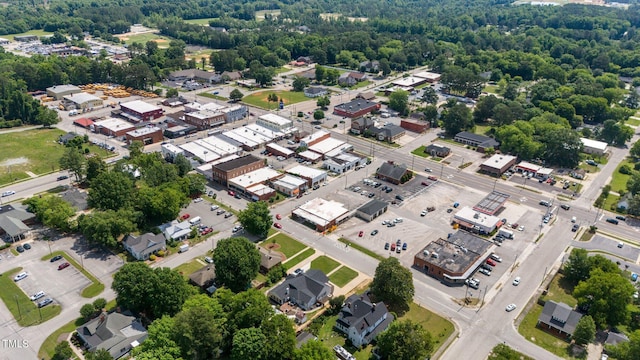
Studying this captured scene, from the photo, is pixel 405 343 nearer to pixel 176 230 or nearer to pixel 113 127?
pixel 176 230

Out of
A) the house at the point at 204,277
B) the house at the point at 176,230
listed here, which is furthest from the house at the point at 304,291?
the house at the point at 176,230

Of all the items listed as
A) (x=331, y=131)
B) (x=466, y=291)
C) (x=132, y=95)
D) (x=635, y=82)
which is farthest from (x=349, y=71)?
(x=466, y=291)

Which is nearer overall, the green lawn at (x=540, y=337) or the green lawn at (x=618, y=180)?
the green lawn at (x=540, y=337)

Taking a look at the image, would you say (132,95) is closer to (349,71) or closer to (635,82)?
(349,71)

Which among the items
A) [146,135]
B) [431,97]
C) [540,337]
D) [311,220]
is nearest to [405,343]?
[540,337]

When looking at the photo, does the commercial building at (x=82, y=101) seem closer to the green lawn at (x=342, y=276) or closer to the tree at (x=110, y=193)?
the tree at (x=110, y=193)

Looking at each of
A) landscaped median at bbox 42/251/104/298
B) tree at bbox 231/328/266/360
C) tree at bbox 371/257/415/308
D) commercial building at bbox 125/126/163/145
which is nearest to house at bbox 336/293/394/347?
tree at bbox 371/257/415/308
